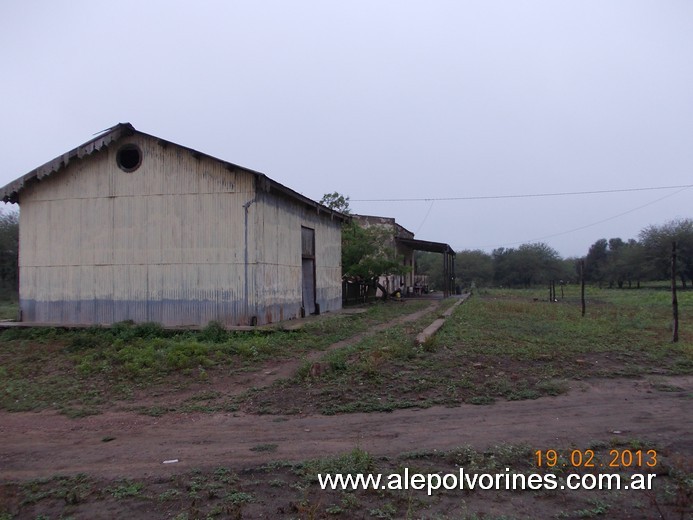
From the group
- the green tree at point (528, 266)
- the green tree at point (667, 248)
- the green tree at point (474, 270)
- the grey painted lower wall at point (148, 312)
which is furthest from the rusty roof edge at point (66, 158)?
the green tree at point (528, 266)

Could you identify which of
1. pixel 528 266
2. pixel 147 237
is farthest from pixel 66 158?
pixel 528 266

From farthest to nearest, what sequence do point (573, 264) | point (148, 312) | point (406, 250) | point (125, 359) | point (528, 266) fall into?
point (573, 264)
point (528, 266)
point (406, 250)
point (148, 312)
point (125, 359)

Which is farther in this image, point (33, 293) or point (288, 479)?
point (33, 293)

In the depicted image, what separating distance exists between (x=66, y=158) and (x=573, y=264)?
3107 inches

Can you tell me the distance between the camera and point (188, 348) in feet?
34.4

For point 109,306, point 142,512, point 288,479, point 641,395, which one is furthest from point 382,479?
point 109,306

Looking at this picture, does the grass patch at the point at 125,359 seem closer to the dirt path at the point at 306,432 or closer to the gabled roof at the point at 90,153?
the dirt path at the point at 306,432

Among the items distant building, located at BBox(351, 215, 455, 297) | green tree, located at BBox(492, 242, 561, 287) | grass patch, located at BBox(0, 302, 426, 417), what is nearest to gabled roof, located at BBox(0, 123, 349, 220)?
grass patch, located at BBox(0, 302, 426, 417)

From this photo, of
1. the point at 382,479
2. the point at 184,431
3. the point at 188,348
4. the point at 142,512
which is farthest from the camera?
the point at 188,348

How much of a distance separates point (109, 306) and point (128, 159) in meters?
4.39

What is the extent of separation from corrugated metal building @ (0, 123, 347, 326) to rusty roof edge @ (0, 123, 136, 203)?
3cm

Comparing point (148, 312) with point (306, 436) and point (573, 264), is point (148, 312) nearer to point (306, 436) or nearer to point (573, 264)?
point (306, 436)

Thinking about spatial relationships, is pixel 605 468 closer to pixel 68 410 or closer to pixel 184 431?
pixel 184 431

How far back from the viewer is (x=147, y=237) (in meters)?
14.3
